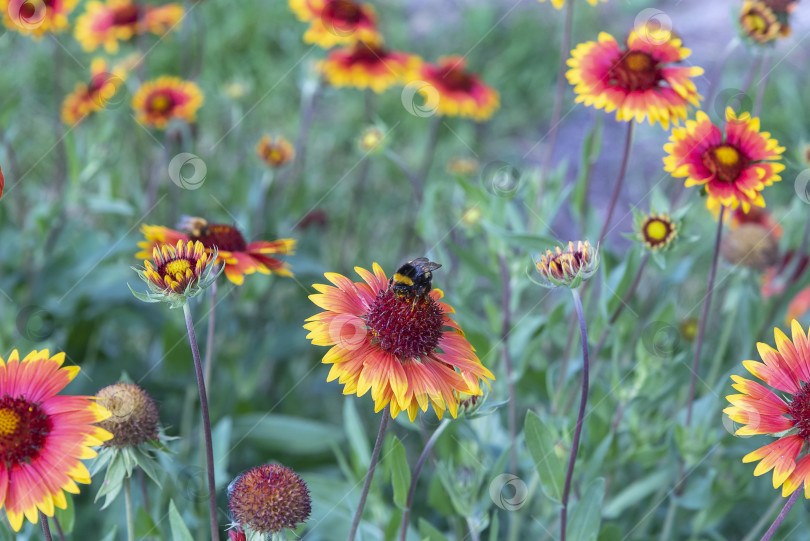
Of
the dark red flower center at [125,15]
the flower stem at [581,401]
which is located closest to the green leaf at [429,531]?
the flower stem at [581,401]

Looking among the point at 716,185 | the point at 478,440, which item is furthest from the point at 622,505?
the point at 716,185

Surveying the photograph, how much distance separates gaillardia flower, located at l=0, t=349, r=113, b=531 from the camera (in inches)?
37.1

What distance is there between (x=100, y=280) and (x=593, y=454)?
1.48 metres

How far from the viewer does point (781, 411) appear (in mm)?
1084

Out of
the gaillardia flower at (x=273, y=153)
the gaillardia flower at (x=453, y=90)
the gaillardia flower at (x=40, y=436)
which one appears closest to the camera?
the gaillardia flower at (x=40, y=436)

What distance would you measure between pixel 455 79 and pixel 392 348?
2.00m

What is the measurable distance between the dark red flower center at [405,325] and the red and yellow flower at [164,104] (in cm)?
165

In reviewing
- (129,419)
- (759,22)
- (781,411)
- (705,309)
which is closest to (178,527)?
(129,419)

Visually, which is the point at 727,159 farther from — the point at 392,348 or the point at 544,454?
the point at 392,348

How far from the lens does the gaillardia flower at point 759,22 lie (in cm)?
187

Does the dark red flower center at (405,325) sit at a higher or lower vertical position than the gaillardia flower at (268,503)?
higher

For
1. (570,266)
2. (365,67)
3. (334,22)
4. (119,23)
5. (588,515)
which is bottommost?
(588,515)

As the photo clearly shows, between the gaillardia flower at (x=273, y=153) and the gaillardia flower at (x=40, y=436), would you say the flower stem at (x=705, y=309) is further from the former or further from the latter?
the gaillardia flower at (x=273, y=153)

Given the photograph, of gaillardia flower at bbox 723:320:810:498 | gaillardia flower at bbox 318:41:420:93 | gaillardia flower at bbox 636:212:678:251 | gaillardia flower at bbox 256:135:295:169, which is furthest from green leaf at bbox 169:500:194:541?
gaillardia flower at bbox 318:41:420:93
